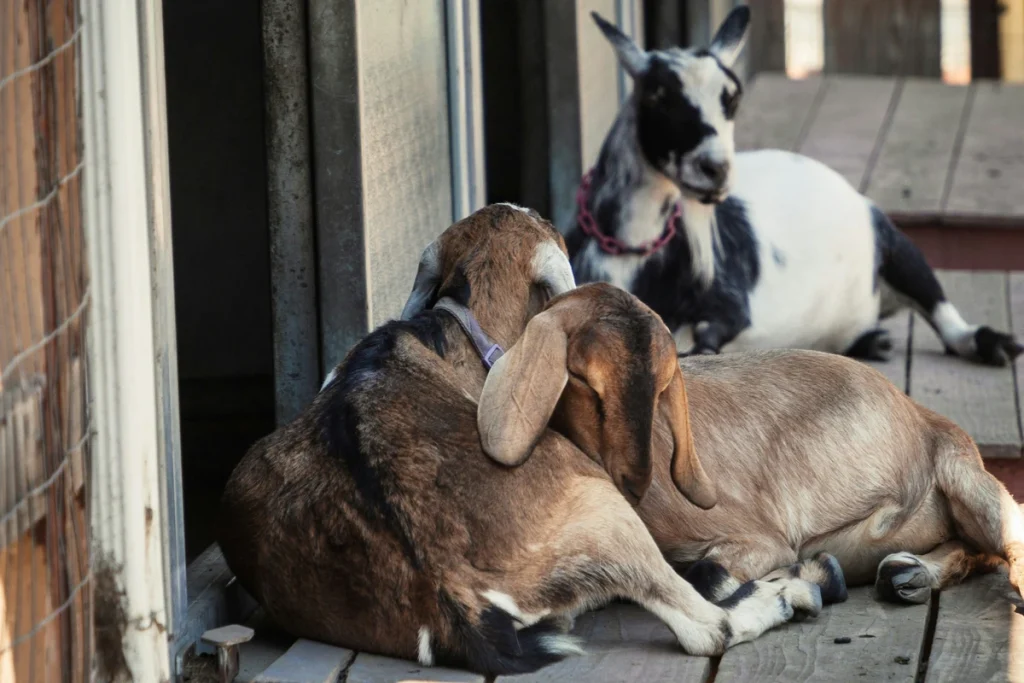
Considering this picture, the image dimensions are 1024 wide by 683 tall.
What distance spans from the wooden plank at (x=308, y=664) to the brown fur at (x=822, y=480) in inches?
29.0

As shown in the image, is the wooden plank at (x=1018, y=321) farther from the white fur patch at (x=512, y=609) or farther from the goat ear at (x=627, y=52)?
the white fur patch at (x=512, y=609)

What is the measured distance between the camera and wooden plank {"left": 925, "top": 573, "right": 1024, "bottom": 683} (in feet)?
9.68

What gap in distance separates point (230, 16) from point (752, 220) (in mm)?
1860

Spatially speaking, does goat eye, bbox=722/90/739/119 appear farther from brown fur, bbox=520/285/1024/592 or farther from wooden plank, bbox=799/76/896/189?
wooden plank, bbox=799/76/896/189

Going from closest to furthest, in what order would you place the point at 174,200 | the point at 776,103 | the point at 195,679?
the point at 195,679 < the point at 174,200 < the point at 776,103

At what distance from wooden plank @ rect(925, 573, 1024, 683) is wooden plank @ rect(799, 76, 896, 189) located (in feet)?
15.4

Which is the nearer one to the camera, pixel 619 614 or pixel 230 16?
pixel 619 614

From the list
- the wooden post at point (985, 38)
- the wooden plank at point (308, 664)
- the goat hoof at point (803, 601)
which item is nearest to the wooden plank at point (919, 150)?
the wooden post at point (985, 38)

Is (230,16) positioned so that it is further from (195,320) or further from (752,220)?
(752,220)

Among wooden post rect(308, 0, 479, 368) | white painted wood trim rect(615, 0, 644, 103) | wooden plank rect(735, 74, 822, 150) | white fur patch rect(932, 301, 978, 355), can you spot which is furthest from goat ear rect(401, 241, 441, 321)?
wooden plank rect(735, 74, 822, 150)

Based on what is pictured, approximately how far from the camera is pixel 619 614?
10.9ft

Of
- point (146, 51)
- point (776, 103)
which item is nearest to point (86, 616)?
point (146, 51)

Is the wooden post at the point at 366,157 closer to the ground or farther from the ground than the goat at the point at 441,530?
farther from the ground

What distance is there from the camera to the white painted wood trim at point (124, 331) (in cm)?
259
